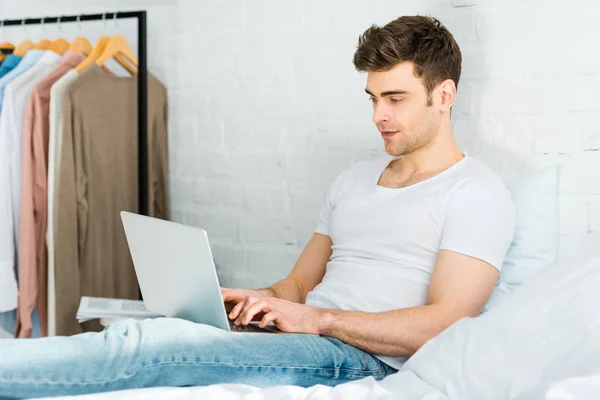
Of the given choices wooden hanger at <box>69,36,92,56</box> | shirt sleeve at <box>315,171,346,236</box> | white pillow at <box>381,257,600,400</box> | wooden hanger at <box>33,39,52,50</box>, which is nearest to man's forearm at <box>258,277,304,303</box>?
shirt sleeve at <box>315,171,346,236</box>

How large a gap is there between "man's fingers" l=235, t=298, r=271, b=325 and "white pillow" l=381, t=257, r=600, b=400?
→ 30 centimetres

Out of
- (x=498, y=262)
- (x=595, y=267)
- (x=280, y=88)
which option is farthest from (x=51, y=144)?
(x=595, y=267)

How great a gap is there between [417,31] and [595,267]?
71 centimetres

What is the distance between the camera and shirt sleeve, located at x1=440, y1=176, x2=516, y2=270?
1583 millimetres

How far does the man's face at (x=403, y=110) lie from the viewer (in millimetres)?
1748

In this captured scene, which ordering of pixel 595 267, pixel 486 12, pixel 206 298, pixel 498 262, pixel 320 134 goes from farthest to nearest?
pixel 320 134
pixel 486 12
pixel 498 262
pixel 206 298
pixel 595 267

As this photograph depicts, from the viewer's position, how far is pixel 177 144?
8.76ft

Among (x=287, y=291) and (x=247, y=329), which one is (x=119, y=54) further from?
(x=247, y=329)

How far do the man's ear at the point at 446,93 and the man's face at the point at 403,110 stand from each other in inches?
1.0

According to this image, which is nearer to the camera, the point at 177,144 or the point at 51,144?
the point at 51,144

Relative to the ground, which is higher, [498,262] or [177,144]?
[177,144]

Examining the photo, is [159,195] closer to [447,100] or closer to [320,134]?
[320,134]

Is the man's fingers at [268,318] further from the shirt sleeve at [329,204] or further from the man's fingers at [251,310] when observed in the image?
the shirt sleeve at [329,204]

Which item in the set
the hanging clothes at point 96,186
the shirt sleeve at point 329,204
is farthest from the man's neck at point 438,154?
the hanging clothes at point 96,186
